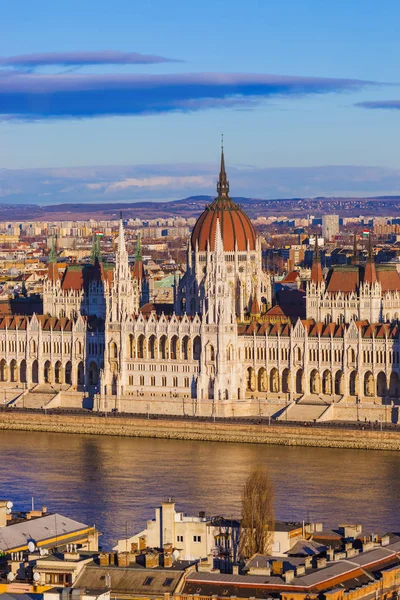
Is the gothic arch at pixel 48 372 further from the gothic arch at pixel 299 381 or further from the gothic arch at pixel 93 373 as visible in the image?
the gothic arch at pixel 299 381

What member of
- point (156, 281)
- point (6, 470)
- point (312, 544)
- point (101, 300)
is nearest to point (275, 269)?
point (156, 281)

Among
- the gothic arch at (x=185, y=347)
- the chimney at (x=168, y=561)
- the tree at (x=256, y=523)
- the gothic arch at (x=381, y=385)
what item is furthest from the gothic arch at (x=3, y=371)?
the chimney at (x=168, y=561)

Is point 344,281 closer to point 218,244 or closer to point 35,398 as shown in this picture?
point 218,244

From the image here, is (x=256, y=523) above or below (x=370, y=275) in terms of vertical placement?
below

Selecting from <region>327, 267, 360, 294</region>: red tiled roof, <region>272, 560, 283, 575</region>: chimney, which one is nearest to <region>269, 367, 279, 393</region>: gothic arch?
<region>327, 267, 360, 294</region>: red tiled roof

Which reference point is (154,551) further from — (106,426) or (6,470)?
(106,426)

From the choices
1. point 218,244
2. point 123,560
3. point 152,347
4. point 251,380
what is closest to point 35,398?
point 152,347
